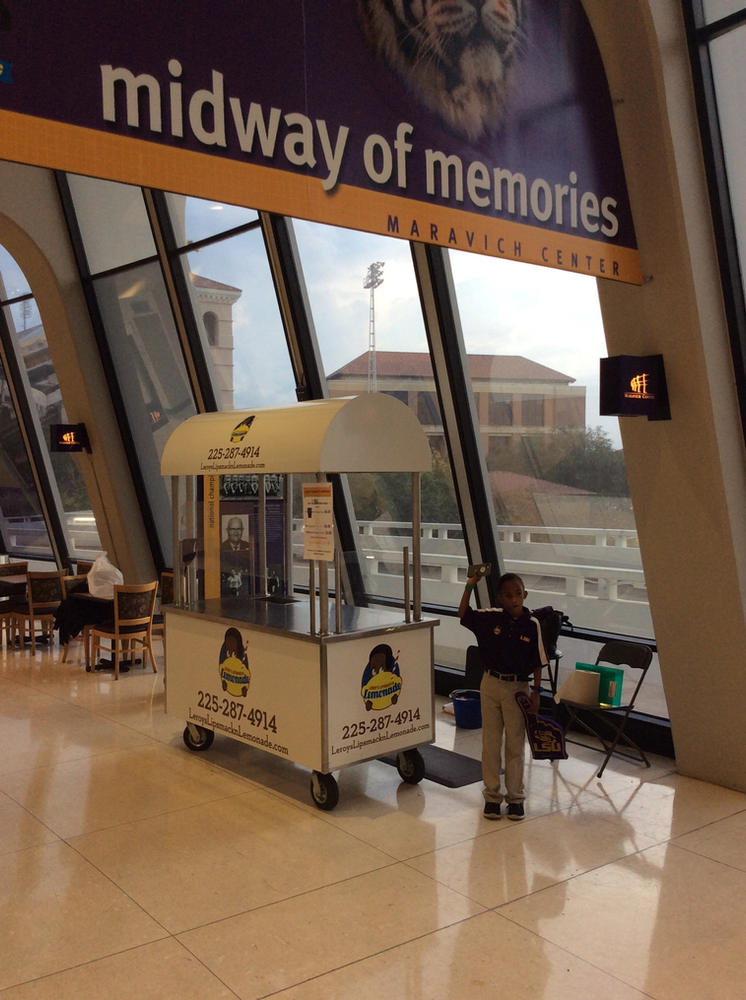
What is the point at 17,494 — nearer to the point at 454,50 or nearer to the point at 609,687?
the point at 609,687

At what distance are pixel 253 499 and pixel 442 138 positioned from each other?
3.46 meters

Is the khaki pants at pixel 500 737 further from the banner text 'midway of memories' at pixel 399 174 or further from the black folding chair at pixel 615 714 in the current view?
the banner text 'midway of memories' at pixel 399 174

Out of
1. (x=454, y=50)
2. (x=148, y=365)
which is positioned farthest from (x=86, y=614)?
(x=454, y=50)

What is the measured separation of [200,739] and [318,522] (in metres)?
1.98

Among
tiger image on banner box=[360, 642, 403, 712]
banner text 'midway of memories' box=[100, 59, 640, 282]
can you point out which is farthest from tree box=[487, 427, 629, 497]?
tiger image on banner box=[360, 642, 403, 712]

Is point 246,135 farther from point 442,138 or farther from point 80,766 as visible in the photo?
point 80,766

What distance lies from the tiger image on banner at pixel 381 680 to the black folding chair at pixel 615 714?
46.0 inches

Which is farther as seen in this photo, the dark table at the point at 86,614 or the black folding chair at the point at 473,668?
the dark table at the point at 86,614

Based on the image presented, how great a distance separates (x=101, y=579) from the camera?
9.06 metres

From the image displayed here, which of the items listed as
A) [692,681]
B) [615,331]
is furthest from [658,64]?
[692,681]

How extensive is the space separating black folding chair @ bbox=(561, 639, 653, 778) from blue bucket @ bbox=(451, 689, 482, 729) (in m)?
0.67

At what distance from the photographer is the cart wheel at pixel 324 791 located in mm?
4992

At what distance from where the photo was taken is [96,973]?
3.33 meters


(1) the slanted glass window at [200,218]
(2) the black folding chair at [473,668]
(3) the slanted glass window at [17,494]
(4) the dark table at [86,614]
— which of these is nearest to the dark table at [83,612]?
(4) the dark table at [86,614]
